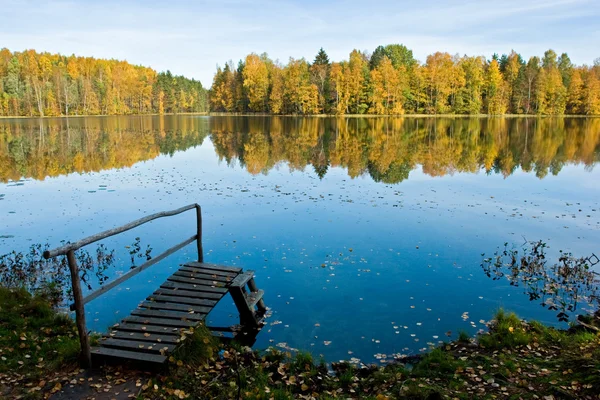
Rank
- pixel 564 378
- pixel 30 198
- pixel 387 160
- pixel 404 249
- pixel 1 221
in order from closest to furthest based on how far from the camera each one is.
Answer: pixel 564 378 → pixel 404 249 → pixel 1 221 → pixel 30 198 → pixel 387 160

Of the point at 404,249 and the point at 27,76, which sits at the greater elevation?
the point at 27,76

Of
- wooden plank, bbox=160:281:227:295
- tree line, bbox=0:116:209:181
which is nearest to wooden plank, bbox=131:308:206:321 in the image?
wooden plank, bbox=160:281:227:295

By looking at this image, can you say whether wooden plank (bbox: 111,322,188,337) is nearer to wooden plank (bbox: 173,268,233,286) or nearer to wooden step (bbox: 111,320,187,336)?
wooden step (bbox: 111,320,187,336)

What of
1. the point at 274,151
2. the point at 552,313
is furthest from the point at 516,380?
the point at 274,151

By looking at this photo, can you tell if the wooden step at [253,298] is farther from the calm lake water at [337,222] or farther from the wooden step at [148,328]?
the wooden step at [148,328]

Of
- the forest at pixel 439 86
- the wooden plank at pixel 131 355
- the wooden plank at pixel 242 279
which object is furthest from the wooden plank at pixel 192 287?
the forest at pixel 439 86

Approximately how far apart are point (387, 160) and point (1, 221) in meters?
23.0

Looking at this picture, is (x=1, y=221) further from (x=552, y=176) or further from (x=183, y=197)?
(x=552, y=176)

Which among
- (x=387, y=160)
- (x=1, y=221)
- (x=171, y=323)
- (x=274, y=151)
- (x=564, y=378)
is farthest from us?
(x=274, y=151)

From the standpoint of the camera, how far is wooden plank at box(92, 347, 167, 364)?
6.23 m

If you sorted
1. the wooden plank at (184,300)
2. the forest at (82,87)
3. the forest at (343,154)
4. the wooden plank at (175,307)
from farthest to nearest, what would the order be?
the forest at (82,87) < the forest at (343,154) < the wooden plank at (184,300) < the wooden plank at (175,307)

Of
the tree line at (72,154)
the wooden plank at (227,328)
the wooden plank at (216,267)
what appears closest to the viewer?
the wooden plank at (227,328)

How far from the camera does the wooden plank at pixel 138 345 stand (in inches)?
256

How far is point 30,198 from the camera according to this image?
1925 cm
